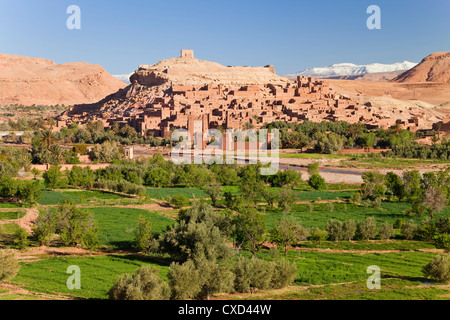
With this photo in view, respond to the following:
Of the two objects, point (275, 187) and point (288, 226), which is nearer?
point (288, 226)

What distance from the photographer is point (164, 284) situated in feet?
35.1

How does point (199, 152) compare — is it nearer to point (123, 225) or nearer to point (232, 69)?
point (123, 225)

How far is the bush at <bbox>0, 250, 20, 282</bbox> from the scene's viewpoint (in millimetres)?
11844

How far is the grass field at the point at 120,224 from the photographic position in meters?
17.6

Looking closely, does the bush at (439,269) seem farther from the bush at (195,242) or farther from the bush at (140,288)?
the bush at (140,288)

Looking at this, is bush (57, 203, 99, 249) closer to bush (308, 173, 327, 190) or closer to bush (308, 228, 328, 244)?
bush (308, 228, 328, 244)

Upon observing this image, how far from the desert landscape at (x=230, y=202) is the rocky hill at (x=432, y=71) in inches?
2490

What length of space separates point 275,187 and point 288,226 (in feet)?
43.4

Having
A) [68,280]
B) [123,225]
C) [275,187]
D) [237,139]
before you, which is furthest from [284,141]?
[68,280]

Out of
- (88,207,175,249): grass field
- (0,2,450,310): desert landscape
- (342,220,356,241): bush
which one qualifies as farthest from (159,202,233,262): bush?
(342,220,356,241): bush

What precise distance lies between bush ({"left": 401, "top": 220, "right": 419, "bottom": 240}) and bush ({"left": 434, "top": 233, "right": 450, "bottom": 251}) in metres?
1.61

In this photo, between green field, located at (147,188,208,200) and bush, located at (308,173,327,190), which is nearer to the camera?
green field, located at (147,188,208,200)

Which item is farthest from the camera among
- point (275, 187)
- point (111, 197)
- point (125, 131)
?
point (125, 131)

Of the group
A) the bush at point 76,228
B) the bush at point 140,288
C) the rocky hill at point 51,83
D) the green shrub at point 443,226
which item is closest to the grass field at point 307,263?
the bush at point 76,228
